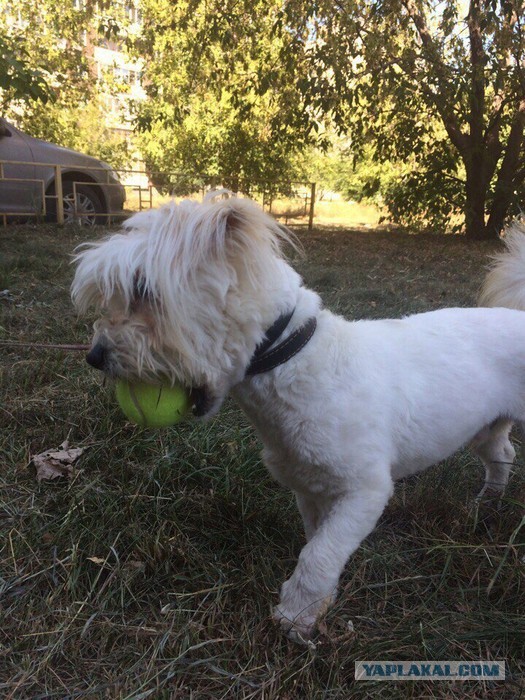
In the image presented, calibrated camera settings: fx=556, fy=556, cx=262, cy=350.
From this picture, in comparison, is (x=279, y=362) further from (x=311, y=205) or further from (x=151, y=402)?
(x=311, y=205)

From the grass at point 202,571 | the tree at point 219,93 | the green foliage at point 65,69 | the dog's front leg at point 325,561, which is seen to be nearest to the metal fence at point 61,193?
the green foliage at point 65,69

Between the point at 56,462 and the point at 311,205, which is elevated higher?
the point at 311,205

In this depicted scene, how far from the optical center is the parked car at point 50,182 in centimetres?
969

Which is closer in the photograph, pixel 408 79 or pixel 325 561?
pixel 325 561

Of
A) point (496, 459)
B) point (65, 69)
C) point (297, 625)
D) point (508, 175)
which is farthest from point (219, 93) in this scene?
point (297, 625)

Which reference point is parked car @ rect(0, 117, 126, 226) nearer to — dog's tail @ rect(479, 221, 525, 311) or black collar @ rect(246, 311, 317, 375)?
dog's tail @ rect(479, 221, 525, 311)

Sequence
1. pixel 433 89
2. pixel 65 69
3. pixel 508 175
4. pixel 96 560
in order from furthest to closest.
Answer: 1. pixel 65 69
2. pixel 508 175
3. pixel 433 89
4. pixel 96 560

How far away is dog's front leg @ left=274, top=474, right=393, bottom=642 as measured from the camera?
1.91m

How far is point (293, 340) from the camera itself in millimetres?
2000

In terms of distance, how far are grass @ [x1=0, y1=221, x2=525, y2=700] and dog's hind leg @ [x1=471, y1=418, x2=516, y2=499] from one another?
12cm

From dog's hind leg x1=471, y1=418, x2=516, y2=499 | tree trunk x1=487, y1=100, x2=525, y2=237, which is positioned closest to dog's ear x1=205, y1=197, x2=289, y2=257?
dog's hind leg x1=471, y1=418, x2=516, y2=499

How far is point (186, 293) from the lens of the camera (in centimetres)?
183

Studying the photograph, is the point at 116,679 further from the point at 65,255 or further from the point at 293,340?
the point at 65,255

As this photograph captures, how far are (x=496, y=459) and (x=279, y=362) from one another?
1.58 meters
